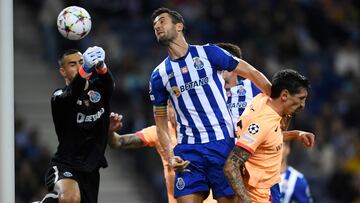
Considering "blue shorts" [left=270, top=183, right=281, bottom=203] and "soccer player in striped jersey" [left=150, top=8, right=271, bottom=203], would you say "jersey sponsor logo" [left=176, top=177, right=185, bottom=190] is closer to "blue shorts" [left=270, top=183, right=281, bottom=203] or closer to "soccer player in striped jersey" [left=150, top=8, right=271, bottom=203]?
"soccer player in striped jersey" [left=150, top=8, right=271, bottom=203]

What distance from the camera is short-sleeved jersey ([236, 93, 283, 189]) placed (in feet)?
28.8

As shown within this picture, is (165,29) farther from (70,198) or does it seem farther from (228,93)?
(70,198)

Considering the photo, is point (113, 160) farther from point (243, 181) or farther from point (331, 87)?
point (243, 181)

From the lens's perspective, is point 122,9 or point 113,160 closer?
point 113,160

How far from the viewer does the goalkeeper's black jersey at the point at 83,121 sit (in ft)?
31.3

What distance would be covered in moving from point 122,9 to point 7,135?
37.2 ft

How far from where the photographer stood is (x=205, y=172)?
9.16 metres

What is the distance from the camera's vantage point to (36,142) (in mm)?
16094

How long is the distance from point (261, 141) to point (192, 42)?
991 centimetres

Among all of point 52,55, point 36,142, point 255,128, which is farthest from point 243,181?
point 52,55

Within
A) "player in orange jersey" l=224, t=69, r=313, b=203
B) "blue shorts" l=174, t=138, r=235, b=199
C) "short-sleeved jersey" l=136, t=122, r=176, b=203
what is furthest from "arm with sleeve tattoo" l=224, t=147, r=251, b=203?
"short-sleeved jersey" l=136, t=122, r=176, b=203

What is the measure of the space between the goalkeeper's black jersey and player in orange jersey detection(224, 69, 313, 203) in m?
1.37

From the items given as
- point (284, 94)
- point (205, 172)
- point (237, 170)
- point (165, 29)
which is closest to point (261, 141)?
point (237, 170)

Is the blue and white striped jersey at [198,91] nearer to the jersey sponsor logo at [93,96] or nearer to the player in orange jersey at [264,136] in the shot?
the player in orange jersey at [264,136]
